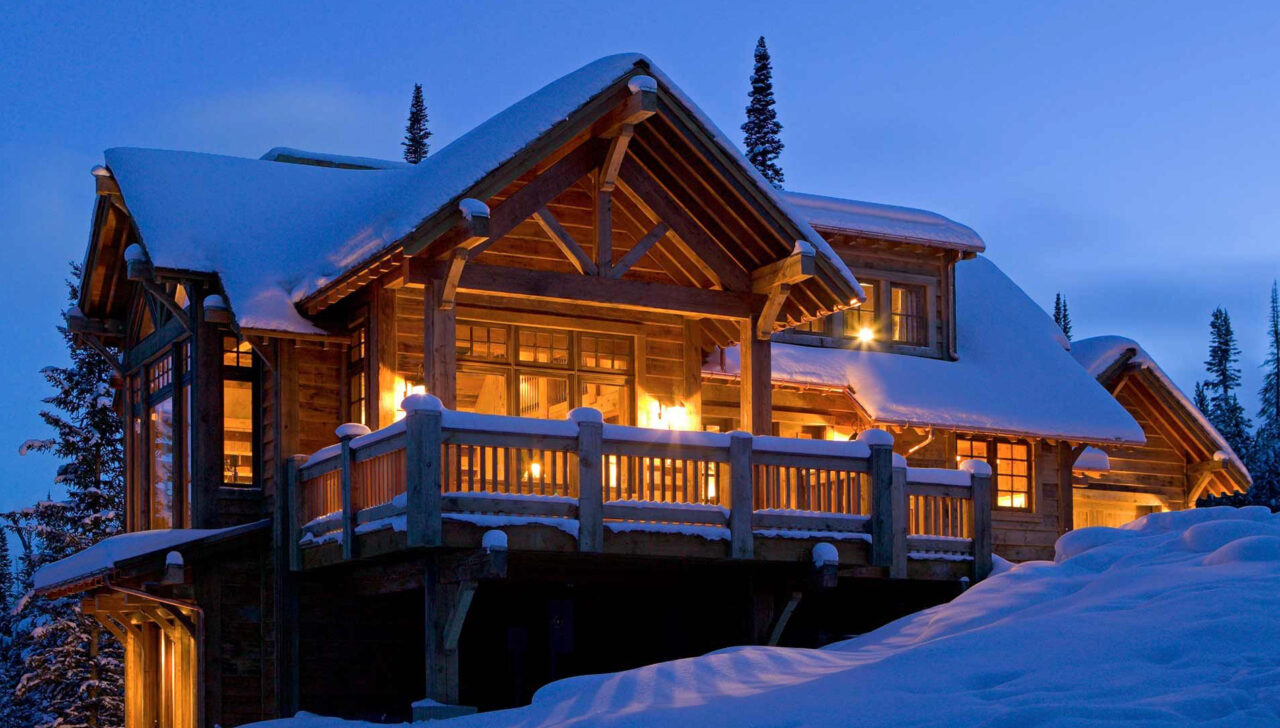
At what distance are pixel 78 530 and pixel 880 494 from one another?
2574 centimetres

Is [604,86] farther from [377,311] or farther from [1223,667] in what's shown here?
[1223,667]

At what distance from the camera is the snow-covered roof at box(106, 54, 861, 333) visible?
1769cm

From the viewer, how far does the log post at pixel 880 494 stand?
61.4 feet

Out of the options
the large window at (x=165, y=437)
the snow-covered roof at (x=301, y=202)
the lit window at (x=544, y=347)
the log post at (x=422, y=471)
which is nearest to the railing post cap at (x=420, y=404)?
the log post at (x=422, y=471)

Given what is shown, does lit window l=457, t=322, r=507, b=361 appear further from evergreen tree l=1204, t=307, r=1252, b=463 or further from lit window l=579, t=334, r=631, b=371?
evergreen tree l=1204, t=307, r=1252, b=463

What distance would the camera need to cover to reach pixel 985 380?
2798 centimetres

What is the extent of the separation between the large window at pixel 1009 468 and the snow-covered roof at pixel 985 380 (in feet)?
3.03

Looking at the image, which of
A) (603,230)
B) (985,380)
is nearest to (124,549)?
(603,230)

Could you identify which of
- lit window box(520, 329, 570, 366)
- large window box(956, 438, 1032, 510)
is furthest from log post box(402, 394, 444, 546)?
large window box(956, 438, 1032, 510)

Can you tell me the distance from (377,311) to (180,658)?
5818mm

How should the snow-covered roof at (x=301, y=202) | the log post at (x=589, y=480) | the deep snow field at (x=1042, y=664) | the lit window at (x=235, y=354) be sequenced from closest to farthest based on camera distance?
1. the deep snow field at (x=1042, y=664)
2. the log post at (x=589, y=480)
3. the snow-covered roof at (x=301, y=202)
4. the lit window at (x=235, y=354)

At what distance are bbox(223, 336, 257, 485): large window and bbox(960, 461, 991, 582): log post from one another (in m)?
8.82

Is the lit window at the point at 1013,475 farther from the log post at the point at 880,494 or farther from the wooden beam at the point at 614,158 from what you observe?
the wooden beam at the point at 614,158

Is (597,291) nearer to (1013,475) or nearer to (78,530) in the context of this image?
(1013,475)
